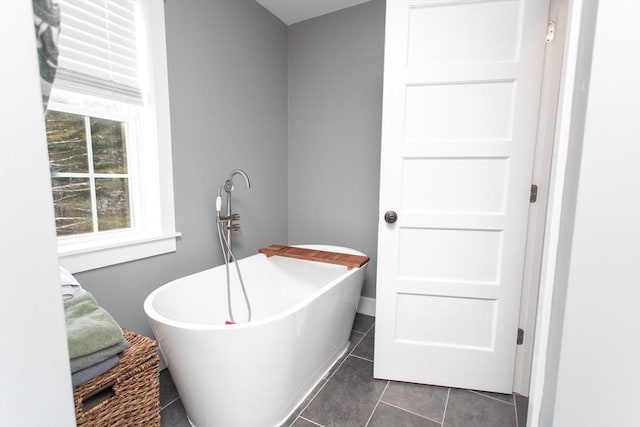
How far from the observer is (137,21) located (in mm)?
1557

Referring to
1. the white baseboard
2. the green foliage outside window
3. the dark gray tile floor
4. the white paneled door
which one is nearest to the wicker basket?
the dark gray tile floor

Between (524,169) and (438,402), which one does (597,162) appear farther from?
(438,402)

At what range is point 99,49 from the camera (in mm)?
1413

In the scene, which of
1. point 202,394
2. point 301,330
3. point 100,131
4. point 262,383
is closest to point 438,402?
point 301,330

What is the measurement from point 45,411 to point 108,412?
2.58ft

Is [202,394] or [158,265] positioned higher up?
[158,265]

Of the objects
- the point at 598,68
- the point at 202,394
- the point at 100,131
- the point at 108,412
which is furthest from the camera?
the point at 100,131

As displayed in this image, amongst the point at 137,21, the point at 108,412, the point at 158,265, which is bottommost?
the point at 108,412

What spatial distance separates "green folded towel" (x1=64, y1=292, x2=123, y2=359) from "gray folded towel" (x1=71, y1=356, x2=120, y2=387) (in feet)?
0.18

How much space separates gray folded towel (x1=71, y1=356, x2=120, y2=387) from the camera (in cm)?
88

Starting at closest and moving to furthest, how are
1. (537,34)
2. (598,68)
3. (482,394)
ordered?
1. (598,68)
2. (537,34)
3. (482,394)

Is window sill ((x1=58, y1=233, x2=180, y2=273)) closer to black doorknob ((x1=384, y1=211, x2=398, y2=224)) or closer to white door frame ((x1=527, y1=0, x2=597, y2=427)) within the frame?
black doorknob ((x1=384, y1=211, x2=398, y2=224))

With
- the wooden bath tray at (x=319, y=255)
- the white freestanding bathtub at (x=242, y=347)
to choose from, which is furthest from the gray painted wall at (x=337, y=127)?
Answer: the white freestanding bathtub at (x=242, y=347)

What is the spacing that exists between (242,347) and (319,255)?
43.9 inches
